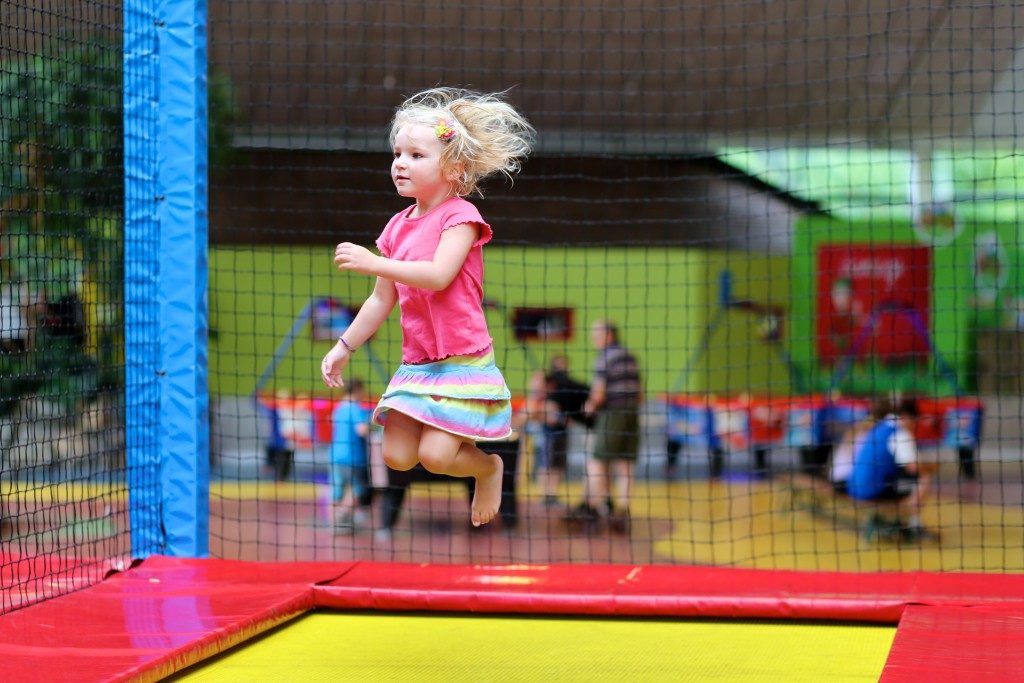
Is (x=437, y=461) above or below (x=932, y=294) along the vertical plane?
below

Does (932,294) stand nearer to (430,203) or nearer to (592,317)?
(592,317)

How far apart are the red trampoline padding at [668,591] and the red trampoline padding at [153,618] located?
0.25 meters

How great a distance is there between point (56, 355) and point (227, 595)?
7.67ft

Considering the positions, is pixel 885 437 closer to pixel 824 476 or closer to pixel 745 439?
pixel 824 476

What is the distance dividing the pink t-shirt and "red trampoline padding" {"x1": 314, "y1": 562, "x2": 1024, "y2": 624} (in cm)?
136

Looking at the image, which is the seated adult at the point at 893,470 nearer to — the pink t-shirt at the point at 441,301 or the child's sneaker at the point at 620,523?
the child's sneaker at the point at 620,523

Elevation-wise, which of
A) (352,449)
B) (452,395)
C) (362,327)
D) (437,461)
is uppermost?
(362,327)

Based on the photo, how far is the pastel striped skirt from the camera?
8.41 ft

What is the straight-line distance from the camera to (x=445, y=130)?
257 centimetres

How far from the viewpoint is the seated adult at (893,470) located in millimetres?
6441

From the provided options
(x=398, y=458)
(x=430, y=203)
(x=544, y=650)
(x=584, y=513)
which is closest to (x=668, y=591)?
(x=544, y=650)

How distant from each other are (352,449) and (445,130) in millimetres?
4468

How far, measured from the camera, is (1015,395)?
1046 centimetres

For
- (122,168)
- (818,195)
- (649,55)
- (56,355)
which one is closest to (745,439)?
(818,195)
